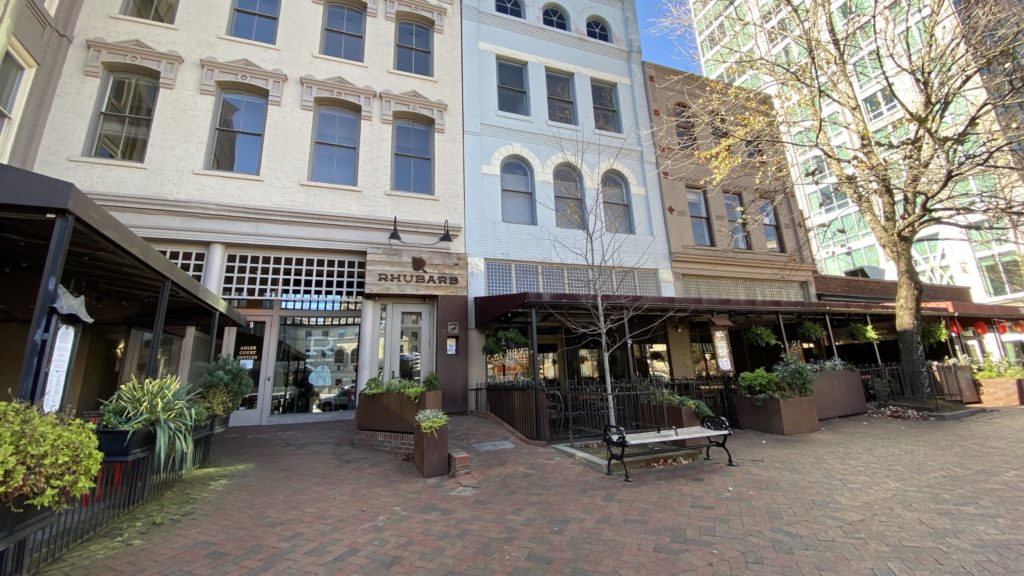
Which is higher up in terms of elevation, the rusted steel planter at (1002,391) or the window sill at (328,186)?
the window sill at (328,186)

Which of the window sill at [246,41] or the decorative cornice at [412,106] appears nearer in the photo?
the window sill at [246,41]

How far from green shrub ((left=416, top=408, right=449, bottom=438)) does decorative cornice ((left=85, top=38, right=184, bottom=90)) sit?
1089cm

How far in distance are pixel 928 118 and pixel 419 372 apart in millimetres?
12327

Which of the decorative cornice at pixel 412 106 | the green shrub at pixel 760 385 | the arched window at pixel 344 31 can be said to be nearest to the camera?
the green shrub at pixel 760 385

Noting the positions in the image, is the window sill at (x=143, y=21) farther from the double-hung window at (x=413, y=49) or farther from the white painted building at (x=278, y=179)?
the double-hung window at (x=413, y=49)

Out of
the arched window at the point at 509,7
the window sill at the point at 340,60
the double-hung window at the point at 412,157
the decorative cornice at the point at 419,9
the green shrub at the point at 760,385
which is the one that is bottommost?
the green shrub at the point at 760,385

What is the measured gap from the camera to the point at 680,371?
43.3 ft

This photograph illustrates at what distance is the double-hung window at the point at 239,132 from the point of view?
10547 mm

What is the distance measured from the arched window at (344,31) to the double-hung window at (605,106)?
792cm

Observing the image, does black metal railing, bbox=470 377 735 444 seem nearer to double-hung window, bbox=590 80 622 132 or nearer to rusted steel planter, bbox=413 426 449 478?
rusted steel planter, bbox=413 426 449 478

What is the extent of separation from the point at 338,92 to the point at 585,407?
10.6 meters

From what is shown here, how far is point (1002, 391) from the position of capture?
11047mm

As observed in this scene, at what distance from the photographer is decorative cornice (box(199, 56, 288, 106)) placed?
1070cm

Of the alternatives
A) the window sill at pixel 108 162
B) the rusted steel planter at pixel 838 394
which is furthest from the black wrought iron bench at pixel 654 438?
the window sill at pixel 108 162
